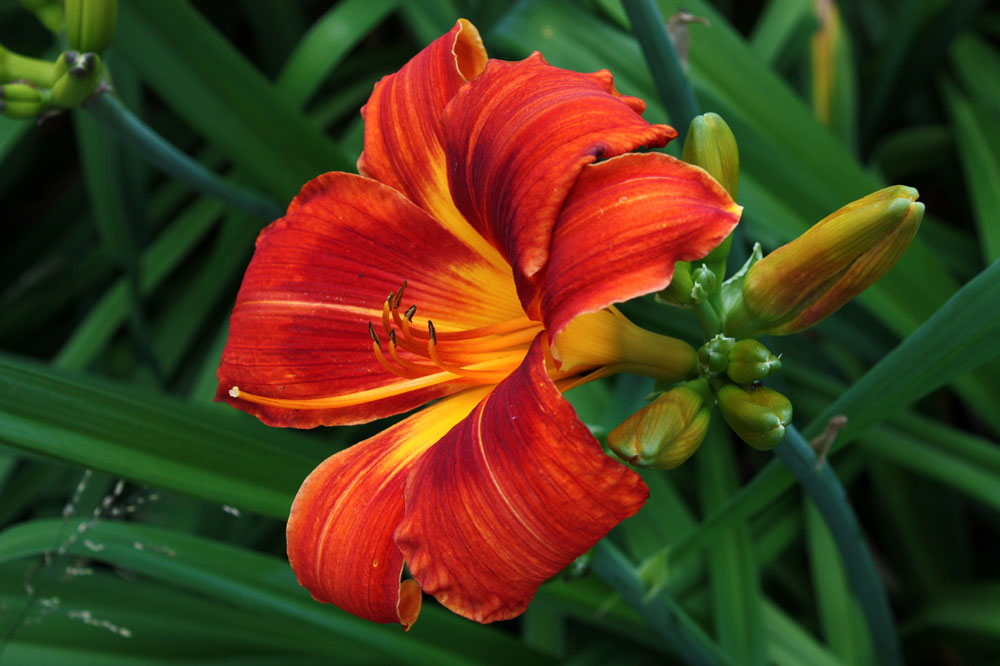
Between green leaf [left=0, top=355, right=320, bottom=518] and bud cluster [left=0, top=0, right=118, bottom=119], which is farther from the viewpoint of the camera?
bud cluster [left=0, top=0, right=118, bottom=119]

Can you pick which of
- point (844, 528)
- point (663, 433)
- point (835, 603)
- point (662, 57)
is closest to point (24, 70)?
point (662, 57)

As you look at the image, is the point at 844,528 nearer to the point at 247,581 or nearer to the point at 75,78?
the point at 247,581

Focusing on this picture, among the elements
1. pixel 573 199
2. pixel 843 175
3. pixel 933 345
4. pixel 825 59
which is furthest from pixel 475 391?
pixel 825 59

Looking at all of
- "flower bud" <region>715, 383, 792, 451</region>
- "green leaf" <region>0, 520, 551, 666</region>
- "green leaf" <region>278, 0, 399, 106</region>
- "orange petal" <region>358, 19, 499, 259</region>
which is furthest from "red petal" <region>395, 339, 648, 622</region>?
"green leaf" <region>278, 0, 399, 106</region>

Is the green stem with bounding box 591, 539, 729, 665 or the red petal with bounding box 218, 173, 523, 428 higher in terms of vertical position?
the red petal with bounding box 218, 173, 523, 428

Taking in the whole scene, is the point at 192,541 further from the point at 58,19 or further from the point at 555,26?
the point at 555,26

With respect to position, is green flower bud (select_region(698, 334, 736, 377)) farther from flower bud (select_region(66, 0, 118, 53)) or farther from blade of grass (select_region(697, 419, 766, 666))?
flower bud (select_region(66, 0, 118, 53))
